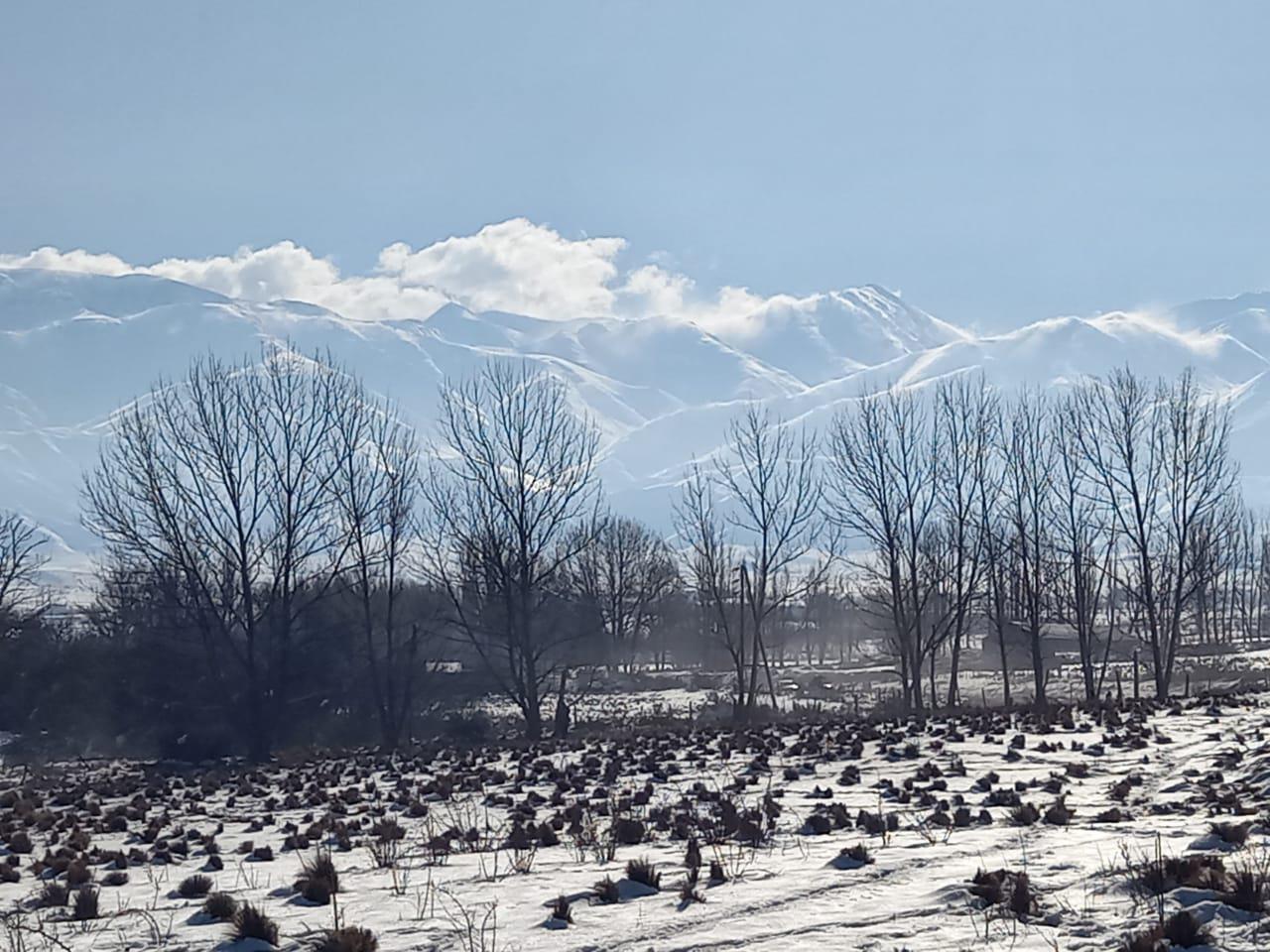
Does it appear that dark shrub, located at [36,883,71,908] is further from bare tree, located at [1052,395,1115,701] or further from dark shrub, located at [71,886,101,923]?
bare tree, located at [1052,395,1115,701]

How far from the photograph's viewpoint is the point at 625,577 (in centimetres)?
7650

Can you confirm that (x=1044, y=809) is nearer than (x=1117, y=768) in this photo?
Yes

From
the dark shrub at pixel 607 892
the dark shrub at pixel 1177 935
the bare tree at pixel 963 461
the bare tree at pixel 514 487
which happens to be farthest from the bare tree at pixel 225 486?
the dark shrub at pixel 1177 935

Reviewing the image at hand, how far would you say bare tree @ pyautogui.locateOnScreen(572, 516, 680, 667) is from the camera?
68.6 metres

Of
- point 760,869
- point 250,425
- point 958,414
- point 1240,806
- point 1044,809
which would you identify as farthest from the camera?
point 958,414

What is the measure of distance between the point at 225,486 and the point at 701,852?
25112mm

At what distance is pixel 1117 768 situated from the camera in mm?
13688

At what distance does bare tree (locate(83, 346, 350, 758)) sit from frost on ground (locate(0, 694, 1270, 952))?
13.6 m

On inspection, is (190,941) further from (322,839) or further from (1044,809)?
(1044,809)

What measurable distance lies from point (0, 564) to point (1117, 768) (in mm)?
47461

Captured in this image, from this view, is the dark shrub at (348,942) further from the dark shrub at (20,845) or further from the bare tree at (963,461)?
the bare tree at (963,461)

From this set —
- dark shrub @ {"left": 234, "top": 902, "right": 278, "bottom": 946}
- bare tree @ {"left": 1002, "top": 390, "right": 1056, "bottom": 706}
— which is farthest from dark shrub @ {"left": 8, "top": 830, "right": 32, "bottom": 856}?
bare tree @ {"left": 1002, "top": 390, "right": 1056, "bottom": 706}

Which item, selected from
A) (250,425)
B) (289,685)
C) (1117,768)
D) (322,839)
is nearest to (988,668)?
(289,685)

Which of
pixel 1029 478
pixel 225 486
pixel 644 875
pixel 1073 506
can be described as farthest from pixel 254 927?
pixel 1073 506
